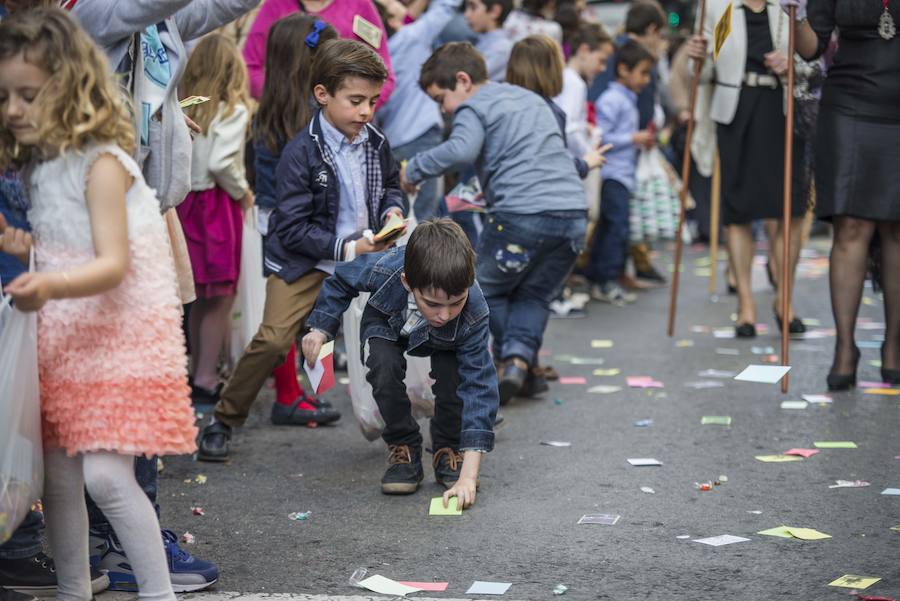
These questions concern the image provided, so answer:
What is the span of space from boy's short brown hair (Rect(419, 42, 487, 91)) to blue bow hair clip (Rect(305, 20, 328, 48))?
0.81 meters

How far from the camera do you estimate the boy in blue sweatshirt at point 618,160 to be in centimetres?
1010

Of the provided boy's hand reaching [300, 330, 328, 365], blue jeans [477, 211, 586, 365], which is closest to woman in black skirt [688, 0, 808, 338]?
blue jeans [477, 211, 586, 365]

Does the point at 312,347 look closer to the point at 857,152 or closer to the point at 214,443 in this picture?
the point at 214,443

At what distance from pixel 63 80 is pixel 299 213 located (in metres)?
2.01

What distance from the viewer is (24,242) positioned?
3260mm

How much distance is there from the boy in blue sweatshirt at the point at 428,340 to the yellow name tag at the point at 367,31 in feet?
6.84

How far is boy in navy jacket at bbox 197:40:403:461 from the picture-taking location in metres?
5.04

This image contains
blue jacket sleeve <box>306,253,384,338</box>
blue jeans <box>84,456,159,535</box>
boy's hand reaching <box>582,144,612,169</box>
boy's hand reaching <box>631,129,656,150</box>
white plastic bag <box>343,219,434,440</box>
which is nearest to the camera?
blue jeans <box>84,456,159,535</box>

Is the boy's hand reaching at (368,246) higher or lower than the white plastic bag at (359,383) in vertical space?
higher

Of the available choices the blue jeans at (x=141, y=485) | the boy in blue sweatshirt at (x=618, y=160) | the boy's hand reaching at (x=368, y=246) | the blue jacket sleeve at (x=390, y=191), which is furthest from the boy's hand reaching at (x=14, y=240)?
the boy in blue sweatshirt at (x=618, y=160)

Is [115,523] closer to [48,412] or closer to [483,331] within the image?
[48,412]

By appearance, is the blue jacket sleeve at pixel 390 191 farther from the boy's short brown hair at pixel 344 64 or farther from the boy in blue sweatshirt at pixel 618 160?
the boy in blue sweatshirt at pixel 618 160

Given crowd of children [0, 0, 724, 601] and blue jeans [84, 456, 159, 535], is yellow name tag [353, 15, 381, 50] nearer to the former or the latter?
crowd of children [0, 0, 724, 601]

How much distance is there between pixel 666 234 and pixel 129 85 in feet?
26.6
